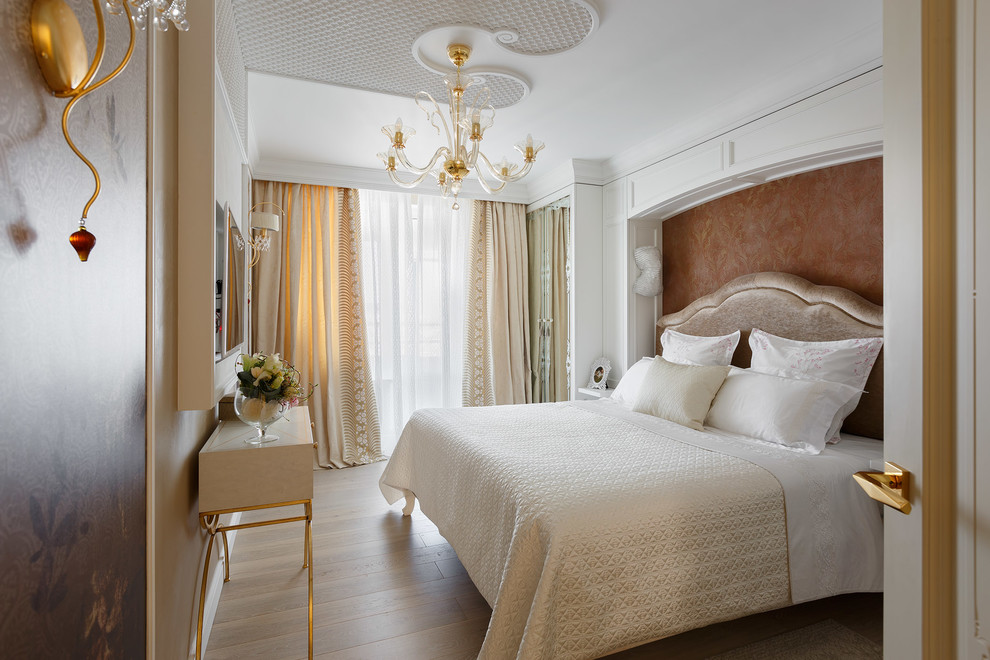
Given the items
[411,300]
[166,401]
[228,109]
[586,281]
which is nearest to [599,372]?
[586,281]

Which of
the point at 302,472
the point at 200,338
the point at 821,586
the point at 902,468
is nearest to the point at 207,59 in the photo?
the point at 200,338

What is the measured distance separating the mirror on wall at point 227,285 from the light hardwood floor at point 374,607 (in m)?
1.13

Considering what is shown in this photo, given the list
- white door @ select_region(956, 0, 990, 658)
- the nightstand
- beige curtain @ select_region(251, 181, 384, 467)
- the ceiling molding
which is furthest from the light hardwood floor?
the ceiling molding

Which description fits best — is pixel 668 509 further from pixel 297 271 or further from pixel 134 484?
pixel 297 271

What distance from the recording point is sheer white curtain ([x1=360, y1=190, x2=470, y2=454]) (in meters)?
4.82

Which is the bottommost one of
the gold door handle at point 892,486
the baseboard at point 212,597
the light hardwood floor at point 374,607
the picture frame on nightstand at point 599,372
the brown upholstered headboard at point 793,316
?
the light hardwood floor at point 374,607

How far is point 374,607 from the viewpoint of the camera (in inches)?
88.8

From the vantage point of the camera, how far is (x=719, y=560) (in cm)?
174

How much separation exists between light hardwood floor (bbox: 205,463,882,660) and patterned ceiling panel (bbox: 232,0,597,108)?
101 inches

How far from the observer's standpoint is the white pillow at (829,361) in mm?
2500

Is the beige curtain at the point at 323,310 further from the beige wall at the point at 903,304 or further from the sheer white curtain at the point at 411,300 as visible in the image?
the beige wall at the point at 903,304

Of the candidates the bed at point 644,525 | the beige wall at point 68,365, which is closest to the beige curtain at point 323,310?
the bed at point 644,525

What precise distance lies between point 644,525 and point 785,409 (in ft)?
3.85

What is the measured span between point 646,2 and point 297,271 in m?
3.45
